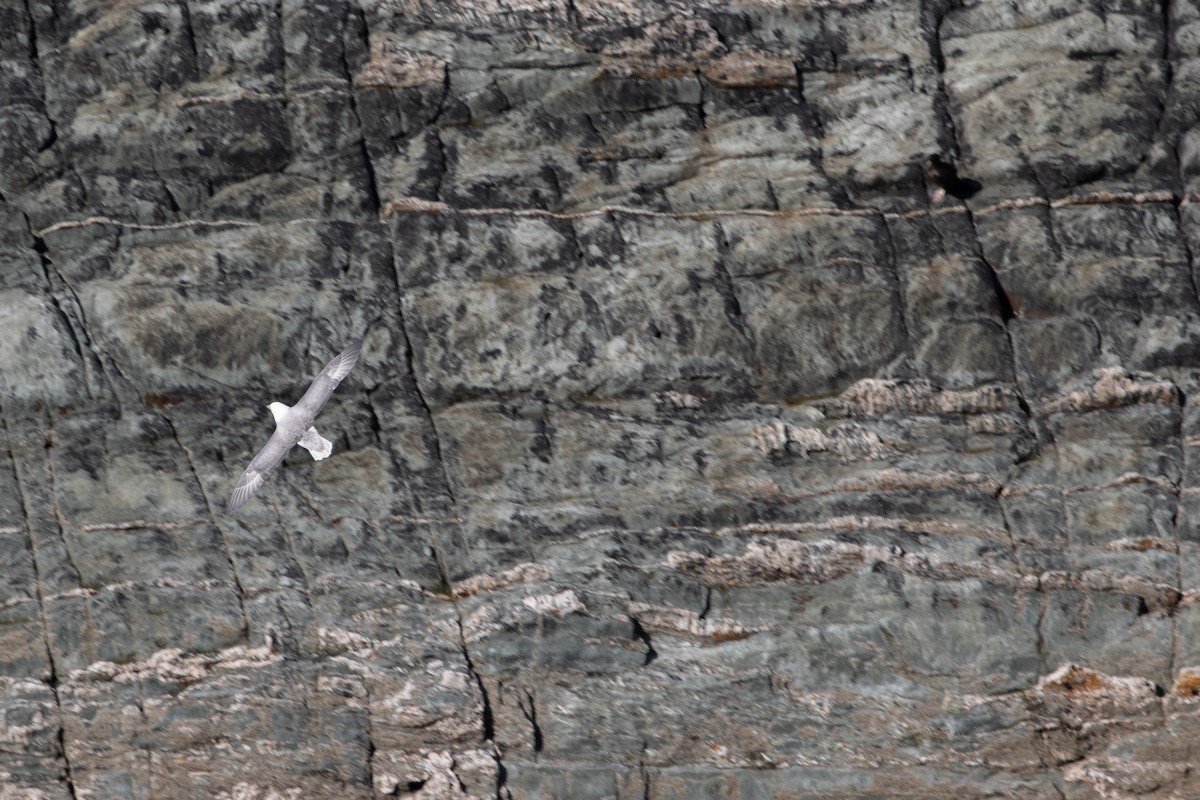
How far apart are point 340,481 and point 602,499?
2935 millimetres

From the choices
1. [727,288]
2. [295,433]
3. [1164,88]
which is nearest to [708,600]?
[727,288]

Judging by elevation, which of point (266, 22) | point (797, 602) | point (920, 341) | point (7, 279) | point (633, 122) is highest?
point (266, 22)

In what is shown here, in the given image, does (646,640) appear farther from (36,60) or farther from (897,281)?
(36,60)

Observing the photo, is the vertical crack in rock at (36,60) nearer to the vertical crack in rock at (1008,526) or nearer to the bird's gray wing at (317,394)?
the bird's gray wing at (317,394)

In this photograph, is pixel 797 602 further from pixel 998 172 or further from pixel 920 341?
pixel 998 172

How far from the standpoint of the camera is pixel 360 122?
684 inches

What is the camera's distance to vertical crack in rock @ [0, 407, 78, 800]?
1675 cm

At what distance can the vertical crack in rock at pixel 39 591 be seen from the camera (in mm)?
16750

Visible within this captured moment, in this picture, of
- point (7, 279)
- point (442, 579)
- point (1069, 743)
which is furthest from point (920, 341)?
point (7, 279)

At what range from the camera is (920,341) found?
55.1ft

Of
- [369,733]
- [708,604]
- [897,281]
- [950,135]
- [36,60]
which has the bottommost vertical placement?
[369,733]

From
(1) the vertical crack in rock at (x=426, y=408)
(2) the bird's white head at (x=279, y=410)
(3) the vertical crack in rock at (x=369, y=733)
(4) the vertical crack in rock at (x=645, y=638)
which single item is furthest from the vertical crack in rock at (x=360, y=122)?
(4) the vertical crack in rock at (x=645, y=638)

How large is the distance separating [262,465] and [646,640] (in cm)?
458

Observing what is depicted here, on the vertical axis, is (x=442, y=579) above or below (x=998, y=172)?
below
